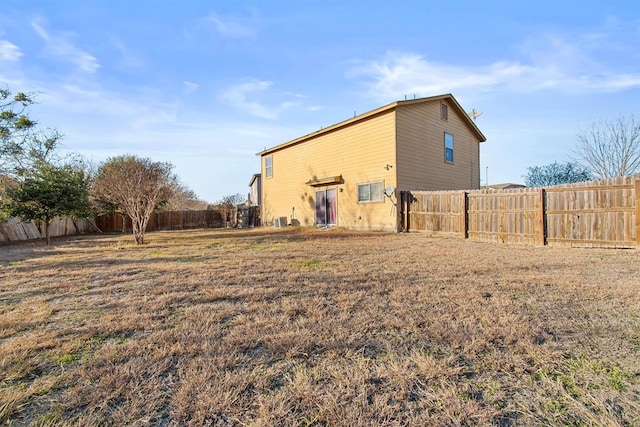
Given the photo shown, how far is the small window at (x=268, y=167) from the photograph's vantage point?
1762 centimetres

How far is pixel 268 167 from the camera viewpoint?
17.9 metres

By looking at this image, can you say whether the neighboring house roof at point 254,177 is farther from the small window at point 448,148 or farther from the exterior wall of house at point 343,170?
the small window at point 448,148

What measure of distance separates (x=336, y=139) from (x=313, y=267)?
948 centimetres

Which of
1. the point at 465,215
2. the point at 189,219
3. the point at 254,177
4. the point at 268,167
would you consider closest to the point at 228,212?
the point at 189,219

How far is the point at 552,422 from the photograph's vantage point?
142 centimetres

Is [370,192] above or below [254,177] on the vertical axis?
below

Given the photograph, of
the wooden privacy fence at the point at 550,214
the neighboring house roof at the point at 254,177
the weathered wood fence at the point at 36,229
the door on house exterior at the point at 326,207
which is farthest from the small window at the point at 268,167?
the wooden privacy fence at the point at 550,214

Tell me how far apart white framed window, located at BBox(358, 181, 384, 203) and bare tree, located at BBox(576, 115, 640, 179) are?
13697 millimetres

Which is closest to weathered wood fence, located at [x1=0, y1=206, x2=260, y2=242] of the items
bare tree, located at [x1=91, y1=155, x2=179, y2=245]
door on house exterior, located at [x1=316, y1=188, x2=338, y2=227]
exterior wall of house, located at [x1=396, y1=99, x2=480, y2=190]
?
bare tree, located at [x1=91, y1=155, x2=179, y2=245]

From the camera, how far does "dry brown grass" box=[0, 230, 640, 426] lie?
1497mm

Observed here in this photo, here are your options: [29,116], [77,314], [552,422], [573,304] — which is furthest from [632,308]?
[29,116]

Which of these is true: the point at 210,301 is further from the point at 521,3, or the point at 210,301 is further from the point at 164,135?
the point at 164,135

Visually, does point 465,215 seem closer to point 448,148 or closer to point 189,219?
point 448,148

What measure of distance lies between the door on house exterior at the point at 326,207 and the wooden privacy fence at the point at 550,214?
4718mm
